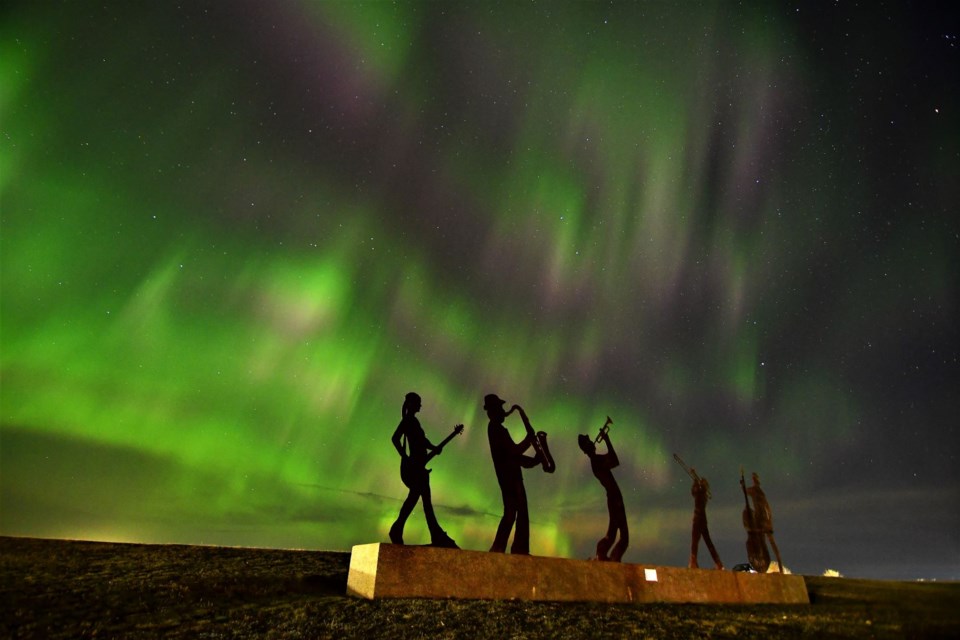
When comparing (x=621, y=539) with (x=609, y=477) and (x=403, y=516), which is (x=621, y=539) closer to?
(x=609, y=477)

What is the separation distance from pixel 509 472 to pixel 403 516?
284cm

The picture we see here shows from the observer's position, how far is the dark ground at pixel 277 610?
8.30 metres

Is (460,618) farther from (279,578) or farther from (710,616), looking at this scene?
(710,616)

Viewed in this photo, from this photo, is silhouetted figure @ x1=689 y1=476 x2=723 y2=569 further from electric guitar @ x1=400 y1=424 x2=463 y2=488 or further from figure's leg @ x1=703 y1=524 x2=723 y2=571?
electric guitar @ x1=400 y1=424 x2=463 y2=488

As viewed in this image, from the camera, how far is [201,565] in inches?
480

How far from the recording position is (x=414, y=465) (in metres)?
11.7

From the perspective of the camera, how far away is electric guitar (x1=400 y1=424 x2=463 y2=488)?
1155 centimetres

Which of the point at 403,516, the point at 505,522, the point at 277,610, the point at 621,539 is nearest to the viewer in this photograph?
the point at 277,610

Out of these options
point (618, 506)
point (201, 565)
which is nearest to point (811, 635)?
point (618, 506)

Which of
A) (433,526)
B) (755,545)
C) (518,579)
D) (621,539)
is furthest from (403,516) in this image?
(755,545)

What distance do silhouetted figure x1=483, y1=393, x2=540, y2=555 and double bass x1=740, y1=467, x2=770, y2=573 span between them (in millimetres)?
9506

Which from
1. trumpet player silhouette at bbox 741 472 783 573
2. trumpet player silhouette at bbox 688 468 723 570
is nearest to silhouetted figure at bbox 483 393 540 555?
trumpet player silhouette at bbox 688 468 723 570

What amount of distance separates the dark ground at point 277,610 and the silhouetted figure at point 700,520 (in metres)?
2.36

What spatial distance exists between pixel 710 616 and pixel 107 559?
1241cm
